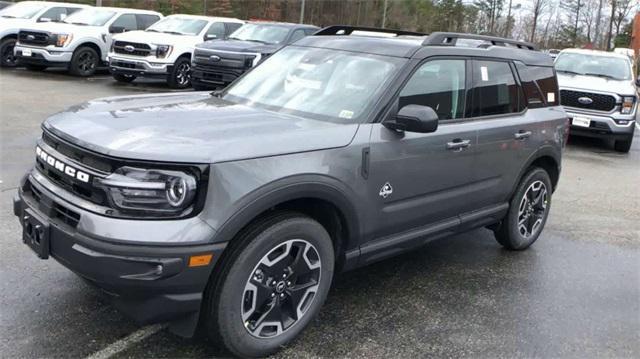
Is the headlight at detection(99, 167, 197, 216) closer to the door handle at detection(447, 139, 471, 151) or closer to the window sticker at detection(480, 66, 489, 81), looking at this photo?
the door handle at detection(447, 139, 471, 151)

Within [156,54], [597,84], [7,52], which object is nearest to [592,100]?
[597,84]

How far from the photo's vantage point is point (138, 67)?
14438 millimetres

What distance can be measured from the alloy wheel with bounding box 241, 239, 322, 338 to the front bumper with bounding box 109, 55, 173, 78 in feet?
39.7

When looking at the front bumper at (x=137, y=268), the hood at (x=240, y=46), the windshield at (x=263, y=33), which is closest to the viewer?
the front bumper at (x=137, y=268)

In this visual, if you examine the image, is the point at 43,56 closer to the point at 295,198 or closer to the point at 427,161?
the point at 427,161

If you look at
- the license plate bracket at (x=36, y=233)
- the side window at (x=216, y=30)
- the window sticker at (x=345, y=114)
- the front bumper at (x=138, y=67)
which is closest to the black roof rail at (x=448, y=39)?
the window sticker at (x=345, y=114)

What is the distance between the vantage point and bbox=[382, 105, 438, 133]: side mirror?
3.56 meters

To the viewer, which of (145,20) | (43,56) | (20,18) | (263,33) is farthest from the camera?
(145,20)

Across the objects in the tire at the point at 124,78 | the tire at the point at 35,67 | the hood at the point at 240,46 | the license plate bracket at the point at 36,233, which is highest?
the hood at the point at 240,46

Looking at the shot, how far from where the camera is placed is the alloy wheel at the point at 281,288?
10.3ft

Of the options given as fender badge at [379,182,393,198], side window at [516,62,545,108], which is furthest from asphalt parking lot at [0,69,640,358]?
side window at [516,62,545,108]

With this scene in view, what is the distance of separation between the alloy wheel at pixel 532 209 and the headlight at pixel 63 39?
13.3 m

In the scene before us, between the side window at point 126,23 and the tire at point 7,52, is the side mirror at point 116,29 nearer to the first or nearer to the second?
the side window at point 126,23

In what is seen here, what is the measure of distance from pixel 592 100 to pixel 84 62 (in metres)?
12.4
